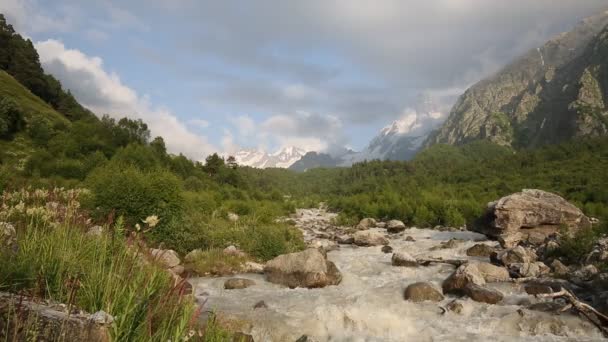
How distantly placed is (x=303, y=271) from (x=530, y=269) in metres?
11.2

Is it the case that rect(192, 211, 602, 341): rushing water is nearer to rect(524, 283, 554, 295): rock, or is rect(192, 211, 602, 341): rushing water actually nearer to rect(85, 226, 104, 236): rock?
rect(524, 283, 554, 295): rock

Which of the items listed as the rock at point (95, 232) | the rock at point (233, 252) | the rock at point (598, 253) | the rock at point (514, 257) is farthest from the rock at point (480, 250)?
the rock at point (95, 232)

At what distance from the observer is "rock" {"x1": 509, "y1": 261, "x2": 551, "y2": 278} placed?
742 inches

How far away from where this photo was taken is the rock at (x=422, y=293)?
15703mm

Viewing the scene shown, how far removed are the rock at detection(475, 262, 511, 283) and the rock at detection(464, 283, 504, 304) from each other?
10.1 ft

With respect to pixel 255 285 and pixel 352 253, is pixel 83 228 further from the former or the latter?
pixel 352 253

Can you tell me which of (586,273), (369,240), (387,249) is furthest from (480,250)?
(586,273)

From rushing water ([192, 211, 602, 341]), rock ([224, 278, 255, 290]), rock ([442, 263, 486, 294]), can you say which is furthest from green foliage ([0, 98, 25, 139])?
rock ([442, 263, 486, 294])

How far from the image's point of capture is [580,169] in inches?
3226

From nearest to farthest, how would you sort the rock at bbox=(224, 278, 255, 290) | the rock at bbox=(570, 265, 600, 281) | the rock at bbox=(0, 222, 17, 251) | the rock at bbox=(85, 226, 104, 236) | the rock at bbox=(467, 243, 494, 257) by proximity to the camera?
the rock at bbox=(0, 222, 17, 251) → the rock at bbox=(85, 226, 104, 236) → the rock at bbox=(570, 265, 600, 281) → the rock at bbox=(224, 278, 255, 290) → the rock at bbox=(467, 243, 494, 257)

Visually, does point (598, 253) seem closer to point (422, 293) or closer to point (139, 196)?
point (422, 293)

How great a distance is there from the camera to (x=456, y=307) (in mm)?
14211

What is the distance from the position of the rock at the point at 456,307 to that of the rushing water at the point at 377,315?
0.18m

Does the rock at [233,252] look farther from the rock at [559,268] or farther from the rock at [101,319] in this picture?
the rock at [101,319]
